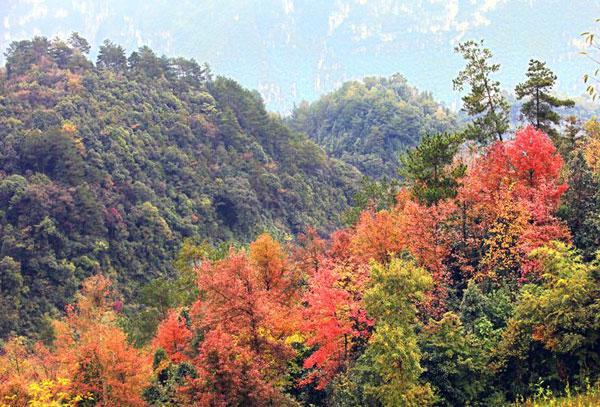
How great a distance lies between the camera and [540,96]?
4656 cm

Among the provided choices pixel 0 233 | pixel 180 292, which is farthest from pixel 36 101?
pixel 180 292

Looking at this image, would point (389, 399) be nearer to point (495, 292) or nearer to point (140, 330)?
point (495, 292)

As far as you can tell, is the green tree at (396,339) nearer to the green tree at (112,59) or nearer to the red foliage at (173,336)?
the red foliage at (173,336)

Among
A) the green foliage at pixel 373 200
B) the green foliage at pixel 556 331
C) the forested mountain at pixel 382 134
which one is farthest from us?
the forested mountain at pixel 382 134

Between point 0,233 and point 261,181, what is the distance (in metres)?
57.9

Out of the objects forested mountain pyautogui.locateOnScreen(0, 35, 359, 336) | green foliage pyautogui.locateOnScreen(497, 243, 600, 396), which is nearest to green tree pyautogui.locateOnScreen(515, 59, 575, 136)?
green foliage pyautogui.locateOnScreen(497, 243, 600, 396)

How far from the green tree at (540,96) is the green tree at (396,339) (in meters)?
28.4

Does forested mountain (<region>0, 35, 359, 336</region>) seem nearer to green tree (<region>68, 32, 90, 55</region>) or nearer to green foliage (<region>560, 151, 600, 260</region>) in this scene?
green tree (<region>68, 32, 90, 55</region>)

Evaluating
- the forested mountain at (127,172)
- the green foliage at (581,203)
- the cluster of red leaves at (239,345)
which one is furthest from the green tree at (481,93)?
the forested mountain at (127,172)

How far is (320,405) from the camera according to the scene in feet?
106

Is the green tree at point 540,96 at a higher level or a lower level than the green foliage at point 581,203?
higher

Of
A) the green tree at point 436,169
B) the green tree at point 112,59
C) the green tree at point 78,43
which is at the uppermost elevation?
the green tree at point 78,43

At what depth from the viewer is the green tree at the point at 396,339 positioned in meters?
24.2

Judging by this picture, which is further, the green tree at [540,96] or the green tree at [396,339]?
the green tree at [540,96]
